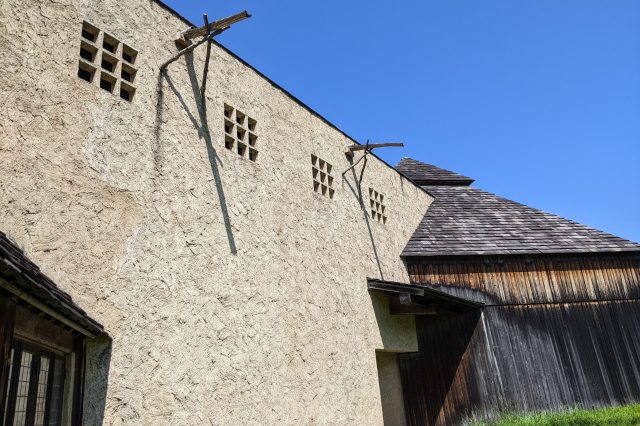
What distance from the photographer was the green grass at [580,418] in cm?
908

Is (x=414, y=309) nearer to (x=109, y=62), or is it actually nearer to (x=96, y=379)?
(x=96, y=379)

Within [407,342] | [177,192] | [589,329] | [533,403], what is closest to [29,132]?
[177,192]

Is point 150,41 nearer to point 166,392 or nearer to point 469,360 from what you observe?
point 166,392

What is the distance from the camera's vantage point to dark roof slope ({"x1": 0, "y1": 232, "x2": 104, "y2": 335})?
122 inches

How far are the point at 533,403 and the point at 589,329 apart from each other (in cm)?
245

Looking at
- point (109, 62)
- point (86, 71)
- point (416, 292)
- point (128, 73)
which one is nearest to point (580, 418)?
point (416, 292)

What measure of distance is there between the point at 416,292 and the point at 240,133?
4.16 meters

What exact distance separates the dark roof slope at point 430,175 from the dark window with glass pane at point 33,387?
13.5 metres

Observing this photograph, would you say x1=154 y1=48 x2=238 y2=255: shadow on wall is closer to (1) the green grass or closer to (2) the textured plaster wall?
(2) the textured plaster wall

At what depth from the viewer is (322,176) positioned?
9.27 meters

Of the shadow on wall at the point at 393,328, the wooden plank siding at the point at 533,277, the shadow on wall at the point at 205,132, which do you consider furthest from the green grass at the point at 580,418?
the shadow on wall at the point at 205,132

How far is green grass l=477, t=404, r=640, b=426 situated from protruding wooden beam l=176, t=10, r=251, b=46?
8876 mm

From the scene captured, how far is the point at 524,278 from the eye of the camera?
1199 cm

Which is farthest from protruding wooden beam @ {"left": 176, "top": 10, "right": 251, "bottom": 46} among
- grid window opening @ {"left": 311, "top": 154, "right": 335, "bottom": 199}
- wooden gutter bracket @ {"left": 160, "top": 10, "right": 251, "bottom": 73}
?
grid window opening @ {"left": 311, "top": 154, "right": 335, "bottom": 199}
